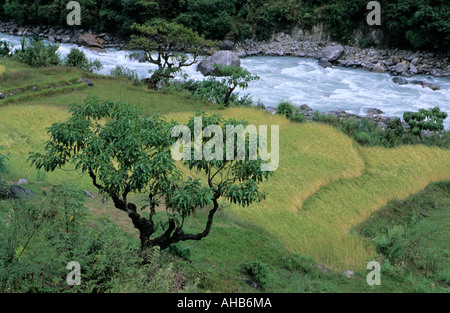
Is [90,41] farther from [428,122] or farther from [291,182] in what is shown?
[291,182]

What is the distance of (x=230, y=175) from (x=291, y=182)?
5.42ft

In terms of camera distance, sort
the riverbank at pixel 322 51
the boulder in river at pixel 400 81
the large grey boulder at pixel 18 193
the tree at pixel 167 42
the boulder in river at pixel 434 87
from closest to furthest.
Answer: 1. the large grey boulder at pixel 18 193
2. the tree at pixel 167 42
3. the boulder in river at pixel 434 87
4. the boulder in river at pixel 400 81
5. the riverbank at pixel 322 51

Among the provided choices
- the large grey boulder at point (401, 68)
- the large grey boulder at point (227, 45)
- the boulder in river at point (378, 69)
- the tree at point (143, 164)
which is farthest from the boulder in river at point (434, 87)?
the tree at point (143, 164)

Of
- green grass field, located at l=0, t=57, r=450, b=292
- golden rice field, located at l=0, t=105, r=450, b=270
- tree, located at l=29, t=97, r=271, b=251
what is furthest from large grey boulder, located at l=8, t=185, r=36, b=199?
tree, located at l=29, t=97, r=271, b=251

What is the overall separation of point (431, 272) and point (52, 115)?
11.5m

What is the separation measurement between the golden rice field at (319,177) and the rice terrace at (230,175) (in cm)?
6

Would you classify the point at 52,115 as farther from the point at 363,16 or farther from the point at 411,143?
the point at 363,16

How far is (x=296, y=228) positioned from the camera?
30.1ft

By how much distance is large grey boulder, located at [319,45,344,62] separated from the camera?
2895cm

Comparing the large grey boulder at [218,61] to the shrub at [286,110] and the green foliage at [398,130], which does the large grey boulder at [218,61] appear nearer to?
the shrub at [286,110]

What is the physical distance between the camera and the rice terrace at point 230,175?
233 inches

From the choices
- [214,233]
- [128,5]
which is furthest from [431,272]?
[128,5]

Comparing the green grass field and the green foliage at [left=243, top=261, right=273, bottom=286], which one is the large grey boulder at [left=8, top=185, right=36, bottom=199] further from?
the green foliage at [left=243, top=261, right=273, bottom=286]
